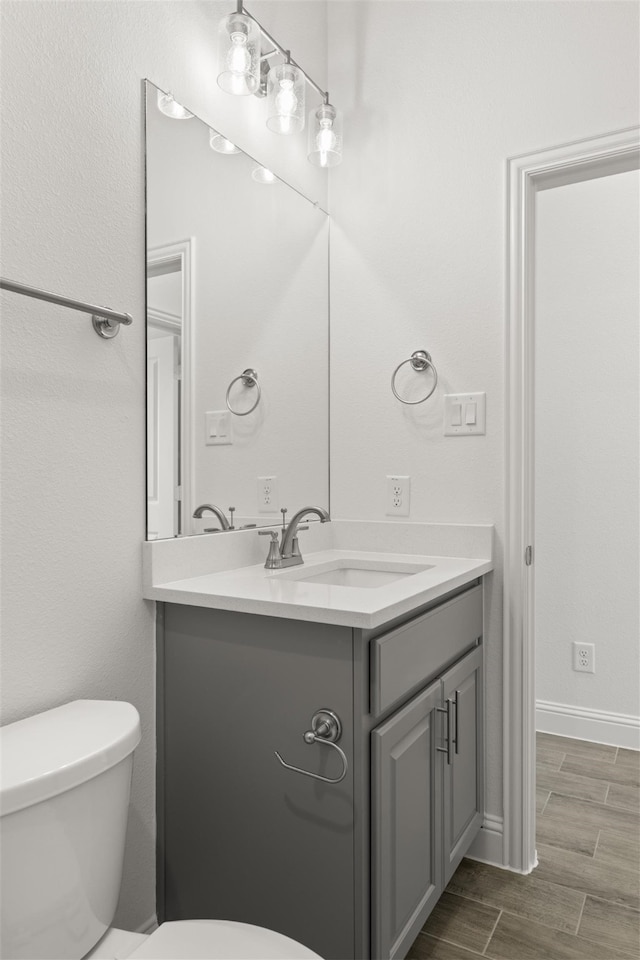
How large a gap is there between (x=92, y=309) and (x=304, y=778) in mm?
995

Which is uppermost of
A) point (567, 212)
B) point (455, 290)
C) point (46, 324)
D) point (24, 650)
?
point (567, 212)

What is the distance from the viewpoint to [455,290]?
6.37 feet

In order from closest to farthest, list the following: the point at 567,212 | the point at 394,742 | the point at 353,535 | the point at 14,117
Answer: the point at 14,117, the point at 394,742, the point at 353,535, the point at 567,212

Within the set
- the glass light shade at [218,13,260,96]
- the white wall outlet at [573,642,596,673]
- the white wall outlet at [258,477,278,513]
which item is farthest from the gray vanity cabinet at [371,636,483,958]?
the glass light shade at [218,13,260,96]

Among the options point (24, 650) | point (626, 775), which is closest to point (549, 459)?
point (626, 775)

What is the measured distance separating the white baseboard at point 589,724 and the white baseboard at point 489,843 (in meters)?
1.02

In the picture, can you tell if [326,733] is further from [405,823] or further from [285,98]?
[285,98]

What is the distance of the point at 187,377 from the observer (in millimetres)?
1603

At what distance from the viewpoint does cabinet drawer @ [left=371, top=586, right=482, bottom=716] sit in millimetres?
1210

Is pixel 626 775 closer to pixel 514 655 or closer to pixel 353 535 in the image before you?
pixel 514 655

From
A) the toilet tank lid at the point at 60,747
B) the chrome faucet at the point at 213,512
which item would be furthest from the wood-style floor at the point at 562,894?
the chrome faucet at the point at 213,512

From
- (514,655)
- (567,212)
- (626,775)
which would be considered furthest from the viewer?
(567,212)

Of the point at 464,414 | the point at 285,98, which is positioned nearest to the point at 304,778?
the point at 464,414

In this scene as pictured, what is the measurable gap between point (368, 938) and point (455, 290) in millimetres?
1657
